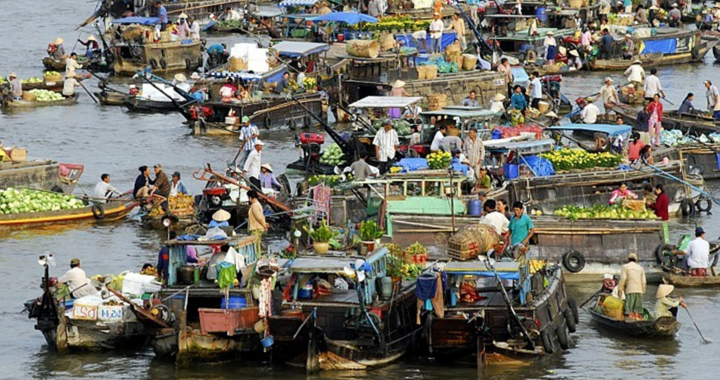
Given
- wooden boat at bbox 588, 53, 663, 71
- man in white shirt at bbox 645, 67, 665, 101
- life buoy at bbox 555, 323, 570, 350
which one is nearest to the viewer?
life buoy at bbox 555, 323, 570, 350

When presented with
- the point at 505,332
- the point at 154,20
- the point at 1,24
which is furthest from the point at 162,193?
the point at 1,24

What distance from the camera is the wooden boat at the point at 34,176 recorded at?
1391 inches

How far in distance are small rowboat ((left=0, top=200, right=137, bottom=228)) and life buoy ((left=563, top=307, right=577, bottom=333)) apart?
11.5 metres

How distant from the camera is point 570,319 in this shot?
2653 cm

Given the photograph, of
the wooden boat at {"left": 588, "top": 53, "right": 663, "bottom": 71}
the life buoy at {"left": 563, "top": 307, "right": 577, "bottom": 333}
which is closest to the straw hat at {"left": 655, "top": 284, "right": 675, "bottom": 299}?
the life buoy at {"left": 563, "top": 307, "right": 577, "bottom": 333}

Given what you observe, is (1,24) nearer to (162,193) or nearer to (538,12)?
(538,12)

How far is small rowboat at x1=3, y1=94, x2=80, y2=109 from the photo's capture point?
4869 centimetres

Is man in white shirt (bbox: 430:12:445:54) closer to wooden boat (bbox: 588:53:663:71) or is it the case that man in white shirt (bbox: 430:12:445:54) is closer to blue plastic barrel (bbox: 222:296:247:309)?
wooden boat (bbox: 588:53:663:71)

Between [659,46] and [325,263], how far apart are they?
33649 millimetres

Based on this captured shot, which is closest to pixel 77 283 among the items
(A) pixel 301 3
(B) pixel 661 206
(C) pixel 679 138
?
(B) pixel 661 206

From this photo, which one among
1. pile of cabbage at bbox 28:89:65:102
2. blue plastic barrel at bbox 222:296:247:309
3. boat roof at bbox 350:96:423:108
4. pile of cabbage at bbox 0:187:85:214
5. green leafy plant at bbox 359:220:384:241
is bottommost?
pile of cabbage at bbox 28:89:65:102

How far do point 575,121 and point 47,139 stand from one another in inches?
541

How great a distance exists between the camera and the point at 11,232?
111ft

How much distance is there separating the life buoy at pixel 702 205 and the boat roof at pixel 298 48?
14071 millimetres
